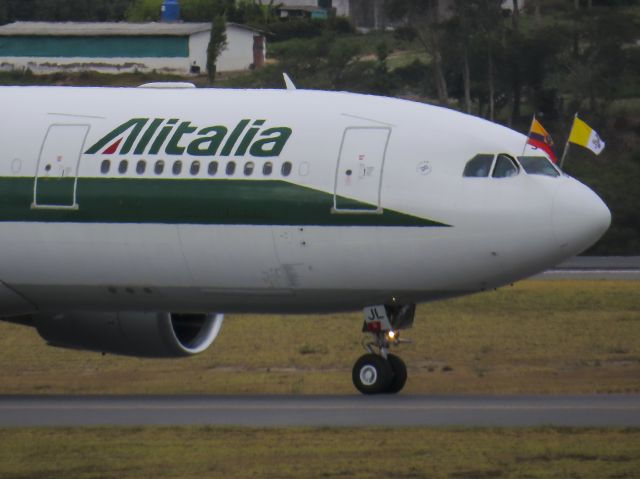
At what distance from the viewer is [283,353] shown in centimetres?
3159

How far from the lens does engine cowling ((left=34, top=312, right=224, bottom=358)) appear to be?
83.7ft

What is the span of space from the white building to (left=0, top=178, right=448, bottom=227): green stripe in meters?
56.1

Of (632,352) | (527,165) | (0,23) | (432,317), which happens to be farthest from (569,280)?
(0,23)

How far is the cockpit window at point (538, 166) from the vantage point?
2280 centimetres

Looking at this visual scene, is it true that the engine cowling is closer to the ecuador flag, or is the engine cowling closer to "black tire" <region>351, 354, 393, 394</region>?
"black tire" <region>351, 354, 393, 394</region>

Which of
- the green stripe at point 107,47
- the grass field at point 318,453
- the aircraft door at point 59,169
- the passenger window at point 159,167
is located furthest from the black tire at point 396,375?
the green stripe at point 107,47

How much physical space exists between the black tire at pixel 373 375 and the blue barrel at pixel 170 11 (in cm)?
7073

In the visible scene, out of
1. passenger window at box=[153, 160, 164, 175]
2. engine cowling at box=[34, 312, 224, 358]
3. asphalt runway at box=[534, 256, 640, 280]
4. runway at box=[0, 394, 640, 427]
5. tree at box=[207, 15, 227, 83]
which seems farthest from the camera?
tree at box=[207, 15, 227, 83]

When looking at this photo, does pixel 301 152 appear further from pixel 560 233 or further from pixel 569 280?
pixel 569 280

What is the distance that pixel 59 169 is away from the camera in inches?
954

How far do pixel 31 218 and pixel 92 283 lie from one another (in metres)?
1.20

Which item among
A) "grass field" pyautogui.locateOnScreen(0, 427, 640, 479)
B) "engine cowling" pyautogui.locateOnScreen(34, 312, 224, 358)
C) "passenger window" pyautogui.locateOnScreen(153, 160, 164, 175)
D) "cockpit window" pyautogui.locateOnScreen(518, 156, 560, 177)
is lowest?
"engine cowling" pyautogui.locateOnScreen(34, 312, 224, 358)

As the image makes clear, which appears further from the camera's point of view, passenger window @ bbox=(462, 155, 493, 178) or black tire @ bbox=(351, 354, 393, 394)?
black tire @ bbox=(351, 354, 393, 394)

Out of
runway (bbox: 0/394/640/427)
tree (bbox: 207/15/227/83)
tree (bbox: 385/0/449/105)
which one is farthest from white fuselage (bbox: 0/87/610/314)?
tree (bbox: 207/15/227/83)
